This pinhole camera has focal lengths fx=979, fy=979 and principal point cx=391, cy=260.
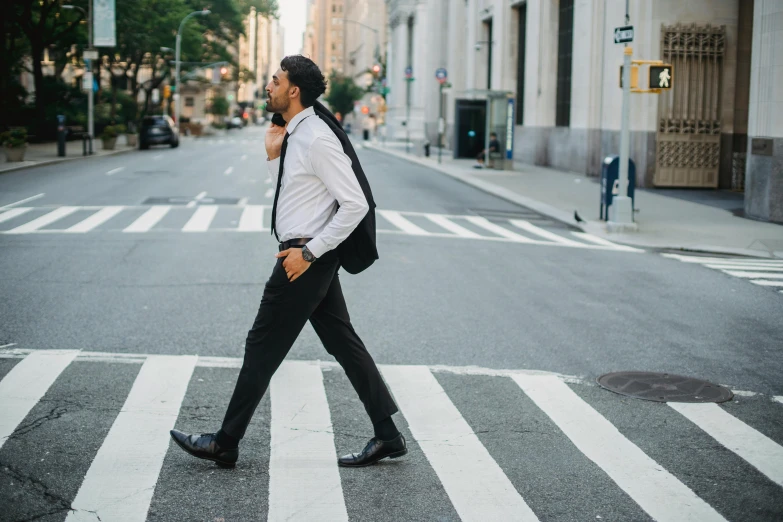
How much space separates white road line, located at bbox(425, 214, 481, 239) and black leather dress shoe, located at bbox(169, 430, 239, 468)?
11810 mm

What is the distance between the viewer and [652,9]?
95.1 ft

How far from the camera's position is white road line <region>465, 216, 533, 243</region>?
16906 mm

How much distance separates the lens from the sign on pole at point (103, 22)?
139 feet

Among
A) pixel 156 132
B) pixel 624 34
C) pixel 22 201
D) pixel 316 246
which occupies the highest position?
pixel 624 34

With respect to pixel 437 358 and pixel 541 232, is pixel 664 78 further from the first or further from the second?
pixel 437 358

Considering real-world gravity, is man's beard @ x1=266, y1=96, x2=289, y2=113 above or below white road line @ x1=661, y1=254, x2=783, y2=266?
above

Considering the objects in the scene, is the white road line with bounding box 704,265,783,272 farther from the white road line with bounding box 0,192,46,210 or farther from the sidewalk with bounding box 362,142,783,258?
the white road line with bounding box 0,192,46,210

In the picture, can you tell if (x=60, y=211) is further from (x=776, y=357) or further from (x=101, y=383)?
(x=776, y=357)

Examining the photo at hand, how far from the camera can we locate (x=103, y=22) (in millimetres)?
42531

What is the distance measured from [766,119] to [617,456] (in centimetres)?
1649

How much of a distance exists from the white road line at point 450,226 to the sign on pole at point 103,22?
27.1 metres

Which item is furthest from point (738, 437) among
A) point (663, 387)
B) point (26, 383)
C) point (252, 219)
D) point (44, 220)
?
point (44, 220)

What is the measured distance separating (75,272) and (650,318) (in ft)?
22.0

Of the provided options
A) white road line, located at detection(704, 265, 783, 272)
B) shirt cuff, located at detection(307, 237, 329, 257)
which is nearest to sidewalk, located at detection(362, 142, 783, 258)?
white road line, located at detection(704, 265, 783, 272)
